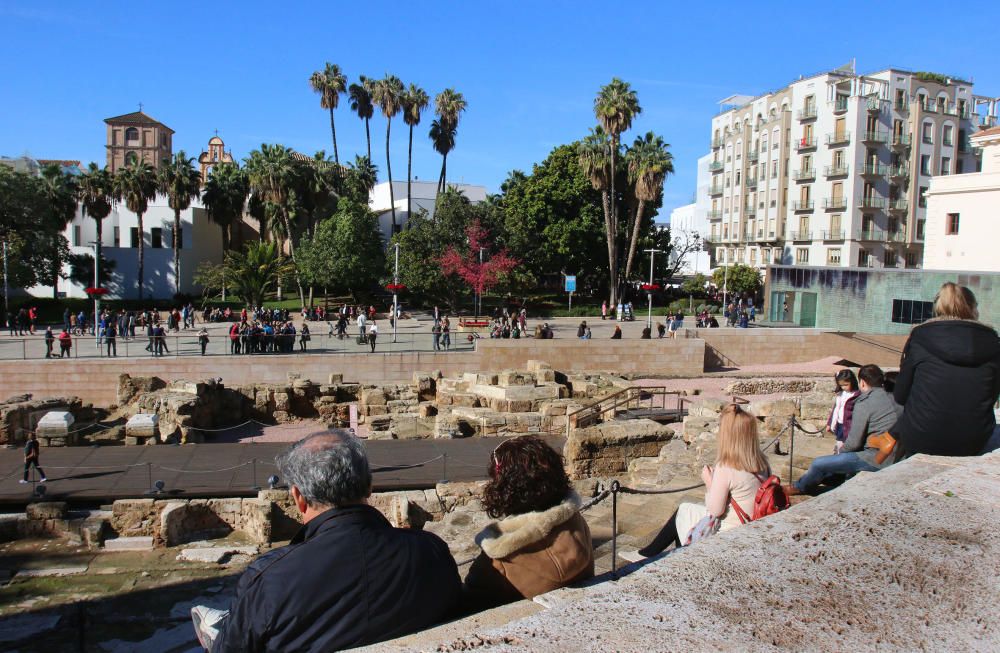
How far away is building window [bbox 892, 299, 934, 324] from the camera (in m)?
30.9

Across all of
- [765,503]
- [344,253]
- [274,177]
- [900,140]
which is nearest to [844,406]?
[765,503]

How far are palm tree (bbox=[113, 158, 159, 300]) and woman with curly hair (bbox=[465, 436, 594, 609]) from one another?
49.3m

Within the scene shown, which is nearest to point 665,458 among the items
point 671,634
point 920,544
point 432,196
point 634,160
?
point 920,544

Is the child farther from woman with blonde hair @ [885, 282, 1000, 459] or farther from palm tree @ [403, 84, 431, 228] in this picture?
palm tree @ [403, 84, 431, 228]

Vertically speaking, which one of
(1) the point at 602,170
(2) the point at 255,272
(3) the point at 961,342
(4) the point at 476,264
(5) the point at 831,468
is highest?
(1) the point at 602,170

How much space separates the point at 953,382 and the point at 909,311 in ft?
96.0

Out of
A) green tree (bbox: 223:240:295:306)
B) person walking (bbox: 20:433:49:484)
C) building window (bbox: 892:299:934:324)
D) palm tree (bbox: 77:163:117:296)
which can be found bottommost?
person walking (bbox: 20:433:49:484)

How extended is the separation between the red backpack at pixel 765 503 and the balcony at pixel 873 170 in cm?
5337

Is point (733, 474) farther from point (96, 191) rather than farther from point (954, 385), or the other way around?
point (96, 191)

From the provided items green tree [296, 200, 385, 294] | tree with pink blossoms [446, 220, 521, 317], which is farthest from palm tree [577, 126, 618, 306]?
green tree [296, 200, 385, 294]

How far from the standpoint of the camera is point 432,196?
71375 millimetres

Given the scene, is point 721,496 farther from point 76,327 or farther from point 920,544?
point 76,327

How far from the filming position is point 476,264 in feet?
148

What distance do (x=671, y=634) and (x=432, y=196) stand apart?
2760 inches
